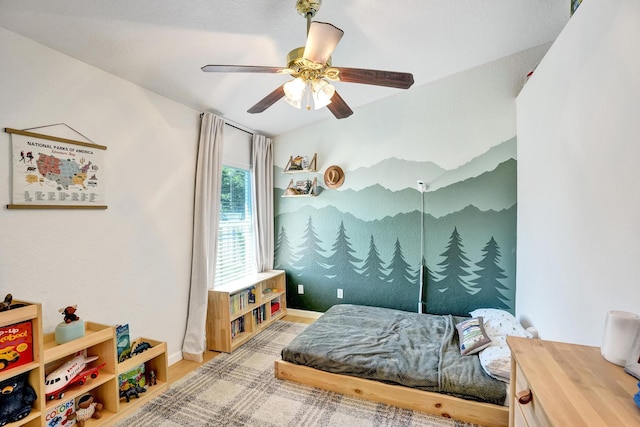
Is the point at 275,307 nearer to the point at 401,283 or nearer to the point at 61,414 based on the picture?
the point at 401,283

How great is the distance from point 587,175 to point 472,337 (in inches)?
59.5

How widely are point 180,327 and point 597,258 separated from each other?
10.6 feet

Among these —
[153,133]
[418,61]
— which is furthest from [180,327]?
[418,61]

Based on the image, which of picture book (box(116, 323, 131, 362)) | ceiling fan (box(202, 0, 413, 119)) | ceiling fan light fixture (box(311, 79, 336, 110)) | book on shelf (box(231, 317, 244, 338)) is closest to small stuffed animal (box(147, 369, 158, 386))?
picture book (box(116, 323, 131, 362))

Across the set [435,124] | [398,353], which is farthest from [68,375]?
[435,124]

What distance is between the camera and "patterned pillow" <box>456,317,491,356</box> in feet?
7.51

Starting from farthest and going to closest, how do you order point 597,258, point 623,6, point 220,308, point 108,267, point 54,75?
point 220,308, point 108,267, point 54,75, point 597,258, point 623,6

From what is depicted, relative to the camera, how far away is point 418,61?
2.78m

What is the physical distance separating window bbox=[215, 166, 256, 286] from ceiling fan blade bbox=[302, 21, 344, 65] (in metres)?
2.33

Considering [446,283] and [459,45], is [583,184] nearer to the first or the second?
[459,45]

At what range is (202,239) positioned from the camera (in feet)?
9.41

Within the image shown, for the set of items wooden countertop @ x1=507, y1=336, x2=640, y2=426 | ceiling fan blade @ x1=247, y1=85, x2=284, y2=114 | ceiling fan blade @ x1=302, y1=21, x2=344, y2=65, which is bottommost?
wooden countertop @ x1=507, y1=336, x2=640, y2=426

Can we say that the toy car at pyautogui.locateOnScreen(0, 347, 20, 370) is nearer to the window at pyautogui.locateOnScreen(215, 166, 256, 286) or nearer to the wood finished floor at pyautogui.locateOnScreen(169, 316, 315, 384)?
the wood finished floor at pyautogui.locateOnScreen(169, 316, 315, 384)

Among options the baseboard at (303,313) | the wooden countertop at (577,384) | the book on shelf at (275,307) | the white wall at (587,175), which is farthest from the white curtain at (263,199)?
the wooden countertop at (577,384)
